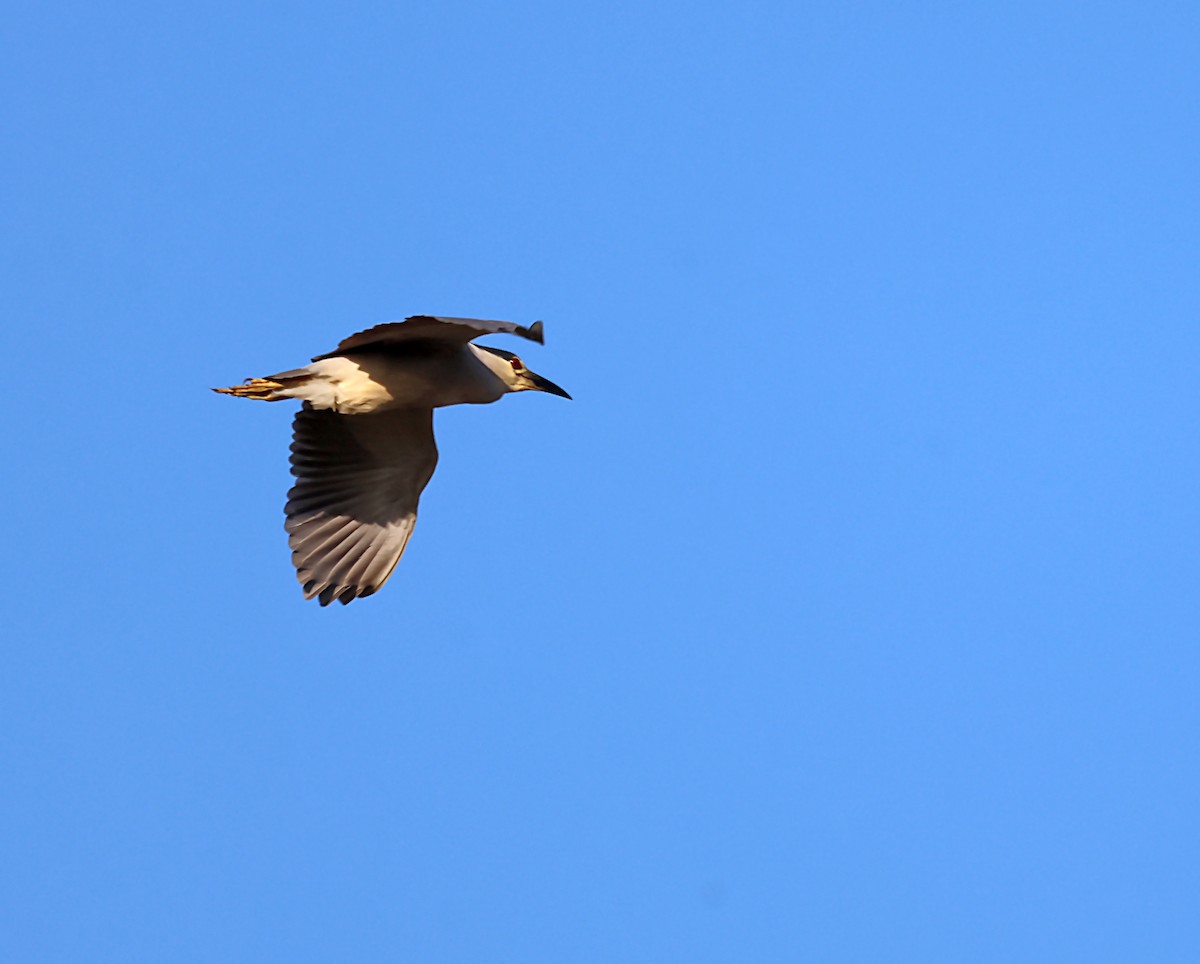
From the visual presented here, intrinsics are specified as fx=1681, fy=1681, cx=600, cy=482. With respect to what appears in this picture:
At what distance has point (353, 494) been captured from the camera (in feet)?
40.8

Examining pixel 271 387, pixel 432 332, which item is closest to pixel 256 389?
pixel 271 387

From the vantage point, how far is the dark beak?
1203 cm

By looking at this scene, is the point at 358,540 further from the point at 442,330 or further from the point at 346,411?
the point at 442,330

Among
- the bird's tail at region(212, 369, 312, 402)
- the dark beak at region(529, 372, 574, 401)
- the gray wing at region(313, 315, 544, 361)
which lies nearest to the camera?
the gray wing at region(313, 315, 544, 361)

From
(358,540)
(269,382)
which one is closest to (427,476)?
(358,540)

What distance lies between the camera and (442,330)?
10.5 meters

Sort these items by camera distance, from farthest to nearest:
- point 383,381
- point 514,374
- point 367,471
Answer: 1. point 367,471
2. point 514,374
3. point 383,381

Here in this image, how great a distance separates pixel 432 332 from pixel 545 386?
5.34 ft

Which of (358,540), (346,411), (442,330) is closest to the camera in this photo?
(442,330)

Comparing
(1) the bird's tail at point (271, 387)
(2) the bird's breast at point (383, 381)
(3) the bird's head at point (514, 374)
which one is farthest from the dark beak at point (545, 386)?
(1) the bird's tail at point (271, 387)

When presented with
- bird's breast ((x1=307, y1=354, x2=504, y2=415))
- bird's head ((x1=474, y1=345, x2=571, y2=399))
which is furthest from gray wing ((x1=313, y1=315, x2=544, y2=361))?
bird's head ((x1=474, y1=345, x2=571, y2=399))

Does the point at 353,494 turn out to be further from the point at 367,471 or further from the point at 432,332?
the point at 432,332

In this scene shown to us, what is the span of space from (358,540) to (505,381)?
165 centimetres

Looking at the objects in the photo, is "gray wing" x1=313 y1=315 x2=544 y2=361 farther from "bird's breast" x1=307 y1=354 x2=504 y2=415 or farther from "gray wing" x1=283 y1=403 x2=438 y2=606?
"gray wing" x1=283 y1=403 x2=438 y2=606
